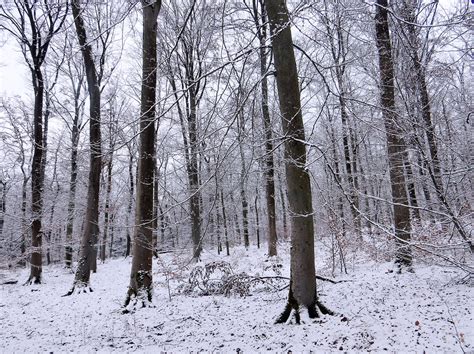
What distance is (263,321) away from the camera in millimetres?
5109

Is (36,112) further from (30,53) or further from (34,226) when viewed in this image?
(34,226)

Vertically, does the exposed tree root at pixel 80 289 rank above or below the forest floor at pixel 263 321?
below

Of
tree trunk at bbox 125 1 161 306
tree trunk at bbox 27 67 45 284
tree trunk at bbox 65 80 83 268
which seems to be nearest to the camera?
tree trunk at bbox 125 1 161 306

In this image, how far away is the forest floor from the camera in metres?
4.03

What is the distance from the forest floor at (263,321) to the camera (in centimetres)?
403

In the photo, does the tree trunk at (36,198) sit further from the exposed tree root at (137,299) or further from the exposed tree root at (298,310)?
the exposed tree root at (298,310)

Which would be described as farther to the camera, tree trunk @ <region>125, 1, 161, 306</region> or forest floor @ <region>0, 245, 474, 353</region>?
tree trunk @ <region>125, 1, 161, 306</region>

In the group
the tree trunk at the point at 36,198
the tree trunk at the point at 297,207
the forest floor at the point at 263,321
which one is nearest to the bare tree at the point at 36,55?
the tree trunk at the point at 36,198

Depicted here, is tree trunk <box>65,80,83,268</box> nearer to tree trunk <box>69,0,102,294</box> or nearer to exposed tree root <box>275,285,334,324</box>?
tree trunk <box>69,0,102,294</box>

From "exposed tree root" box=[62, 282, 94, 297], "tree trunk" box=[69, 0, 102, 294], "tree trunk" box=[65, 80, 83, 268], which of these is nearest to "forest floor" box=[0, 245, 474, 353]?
"exposed tree root" box=[62, 282, 94, 297]

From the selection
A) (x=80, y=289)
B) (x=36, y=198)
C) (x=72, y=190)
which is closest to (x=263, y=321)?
(x=80, y=289)

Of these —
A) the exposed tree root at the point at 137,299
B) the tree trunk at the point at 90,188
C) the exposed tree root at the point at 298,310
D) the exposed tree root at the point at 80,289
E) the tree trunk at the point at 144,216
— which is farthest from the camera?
the tree trunk at the point at 90,188

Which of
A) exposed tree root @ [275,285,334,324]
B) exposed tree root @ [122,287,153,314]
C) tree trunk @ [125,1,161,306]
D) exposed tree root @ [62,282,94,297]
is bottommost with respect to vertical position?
exposed tree root @ [62,282,94,297]

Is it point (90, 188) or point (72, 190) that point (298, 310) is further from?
point (72, 190)
